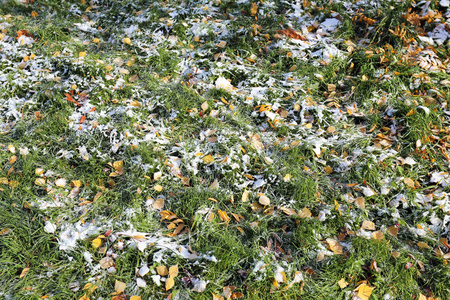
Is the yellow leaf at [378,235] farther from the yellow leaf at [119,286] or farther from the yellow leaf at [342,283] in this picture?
the yellow leaf at [119,286]

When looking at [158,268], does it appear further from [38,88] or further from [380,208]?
[38,88]

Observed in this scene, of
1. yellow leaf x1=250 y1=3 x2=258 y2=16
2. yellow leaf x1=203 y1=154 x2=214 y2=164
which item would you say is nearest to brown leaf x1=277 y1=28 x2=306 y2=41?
yellow leaf x1=250 y1=3 x2=258 y2=16

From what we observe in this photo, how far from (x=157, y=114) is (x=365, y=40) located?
2.52 meters

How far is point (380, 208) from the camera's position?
260cm

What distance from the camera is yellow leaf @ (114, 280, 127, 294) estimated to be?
2176mm

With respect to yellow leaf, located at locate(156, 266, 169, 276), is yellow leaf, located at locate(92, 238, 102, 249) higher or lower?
higher

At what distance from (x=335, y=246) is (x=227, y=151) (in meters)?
1.17

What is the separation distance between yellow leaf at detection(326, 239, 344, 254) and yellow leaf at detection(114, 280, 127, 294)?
1498mm

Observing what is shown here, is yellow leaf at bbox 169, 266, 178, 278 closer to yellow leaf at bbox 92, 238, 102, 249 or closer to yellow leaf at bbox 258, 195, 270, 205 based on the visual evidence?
yellow leaf at bbox 92, 238, 102, 249

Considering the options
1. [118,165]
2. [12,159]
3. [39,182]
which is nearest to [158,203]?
[118,165]

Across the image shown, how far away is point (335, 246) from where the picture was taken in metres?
2.38

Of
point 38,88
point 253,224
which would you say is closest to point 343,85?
point 253,224

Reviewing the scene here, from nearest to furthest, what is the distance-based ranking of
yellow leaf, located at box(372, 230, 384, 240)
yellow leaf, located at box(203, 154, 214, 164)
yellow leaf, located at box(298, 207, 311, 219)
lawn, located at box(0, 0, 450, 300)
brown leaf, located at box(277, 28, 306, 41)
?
lawn, located at box(0, 0, 450, 300) → yellow leaf, located at box(372, 230, 384, 240) → yellow leaf, located at box(298, 207, 311, 219) → yellow leaf, located at box(203, 154, 214, 164) → brown leaf, located at box(277, 28, 306, 41)

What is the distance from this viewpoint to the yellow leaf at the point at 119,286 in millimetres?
2176
